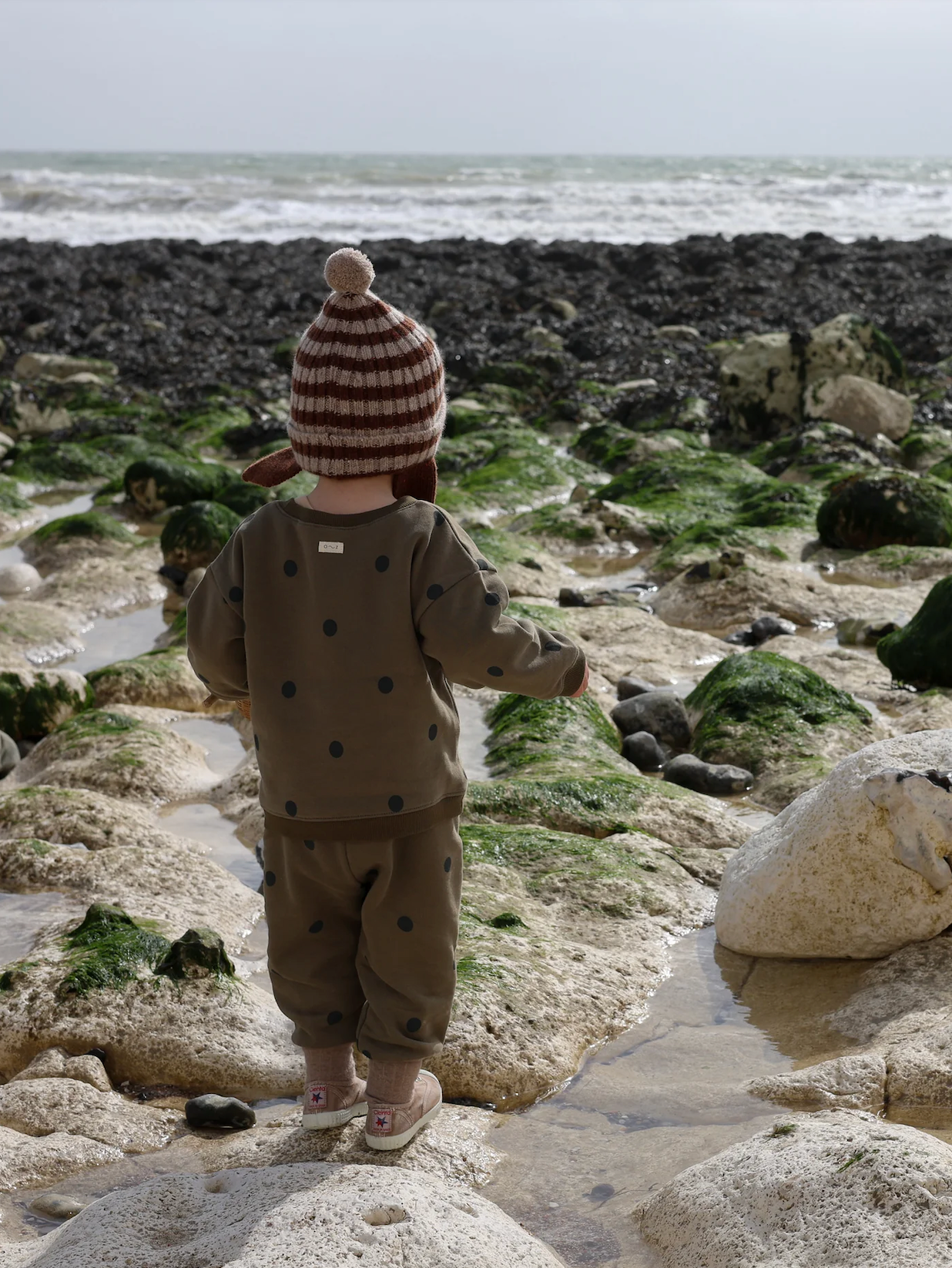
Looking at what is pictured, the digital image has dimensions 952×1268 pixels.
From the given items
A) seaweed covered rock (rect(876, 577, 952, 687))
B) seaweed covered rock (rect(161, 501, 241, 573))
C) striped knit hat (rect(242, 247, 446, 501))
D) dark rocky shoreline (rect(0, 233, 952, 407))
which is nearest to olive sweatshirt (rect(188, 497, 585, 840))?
striped knit hat (rect(242, 247, 446, 501))

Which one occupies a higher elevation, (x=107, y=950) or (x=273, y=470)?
(x=273, y=470)

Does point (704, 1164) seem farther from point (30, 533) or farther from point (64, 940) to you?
point (30, 533)

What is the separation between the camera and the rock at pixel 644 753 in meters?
6.19

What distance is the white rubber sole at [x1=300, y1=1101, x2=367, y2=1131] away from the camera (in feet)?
10.1

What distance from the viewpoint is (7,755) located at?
6207 mm

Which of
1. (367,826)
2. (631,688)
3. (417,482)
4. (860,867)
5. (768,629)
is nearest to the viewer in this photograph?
(367,826)

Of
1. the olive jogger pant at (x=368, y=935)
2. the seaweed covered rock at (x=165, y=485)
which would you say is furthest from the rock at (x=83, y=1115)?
the seaweed covered rock at (x=165, y=485)

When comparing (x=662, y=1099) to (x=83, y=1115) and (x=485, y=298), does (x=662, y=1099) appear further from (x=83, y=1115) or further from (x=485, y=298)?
(x=485, y=298)

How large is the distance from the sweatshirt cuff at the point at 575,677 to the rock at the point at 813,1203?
42.5 inches

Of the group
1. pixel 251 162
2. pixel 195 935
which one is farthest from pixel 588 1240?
pixel 251 162

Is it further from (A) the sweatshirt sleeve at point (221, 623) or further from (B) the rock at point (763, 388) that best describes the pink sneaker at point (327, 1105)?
(B) the rock at point (763, 388)

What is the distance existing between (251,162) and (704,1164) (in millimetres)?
72646

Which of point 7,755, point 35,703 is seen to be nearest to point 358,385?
point 7,755

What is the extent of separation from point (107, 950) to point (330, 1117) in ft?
3.54
